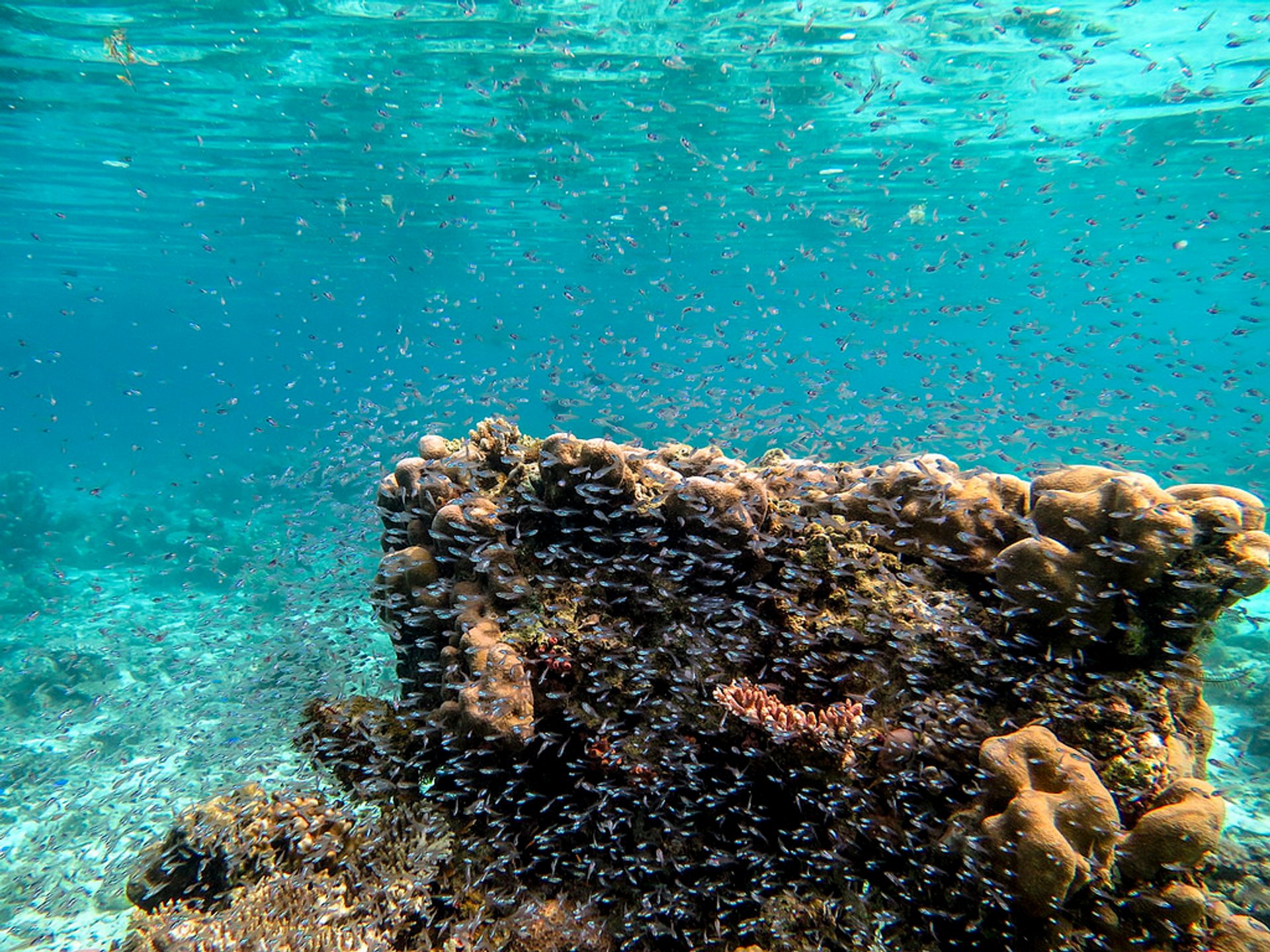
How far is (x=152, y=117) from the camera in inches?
912

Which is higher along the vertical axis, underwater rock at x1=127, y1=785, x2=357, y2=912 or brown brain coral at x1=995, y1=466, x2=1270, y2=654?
brown brain coral at x1=995, y1=466, x2=1270, y2=654

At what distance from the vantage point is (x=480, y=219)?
3709cm

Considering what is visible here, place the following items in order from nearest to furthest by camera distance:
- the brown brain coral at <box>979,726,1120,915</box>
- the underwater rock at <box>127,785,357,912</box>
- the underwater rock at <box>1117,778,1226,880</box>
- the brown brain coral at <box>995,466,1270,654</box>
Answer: the brown brain coral at <box>979,726,1120,915</box> < the underwater rock at <box>1117,778,1226,880</box> < the brown brain coral at <box>995,466,1270,654</box> < the underwater rock at <box>127,785,357,912</box>

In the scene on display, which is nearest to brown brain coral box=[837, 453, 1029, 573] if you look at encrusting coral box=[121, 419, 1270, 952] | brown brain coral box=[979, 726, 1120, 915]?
encrusting coral box=[121, 419, 1270, 952]

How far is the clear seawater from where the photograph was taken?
1191 cm

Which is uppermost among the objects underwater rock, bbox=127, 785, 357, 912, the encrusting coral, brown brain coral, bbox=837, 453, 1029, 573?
brown brain coral, bbox=837, 453, 1029, 573

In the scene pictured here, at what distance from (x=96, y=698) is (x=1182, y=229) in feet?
170

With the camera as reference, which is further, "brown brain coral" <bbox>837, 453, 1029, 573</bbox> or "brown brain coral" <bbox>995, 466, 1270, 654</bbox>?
"brown brain coral" <bbox>837, 453, 1029, 573</bbox>

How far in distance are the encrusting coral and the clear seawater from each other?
162cm

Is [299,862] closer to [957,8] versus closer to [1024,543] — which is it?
[1024,543]

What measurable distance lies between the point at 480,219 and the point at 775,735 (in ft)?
127

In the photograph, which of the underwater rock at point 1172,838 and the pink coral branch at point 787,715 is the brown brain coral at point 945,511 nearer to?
the pink coral branch at point 787,715

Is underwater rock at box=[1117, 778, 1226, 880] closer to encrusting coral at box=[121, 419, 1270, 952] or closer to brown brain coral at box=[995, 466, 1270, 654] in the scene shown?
encrusting coral at box=[121, 419, 1270, 952]

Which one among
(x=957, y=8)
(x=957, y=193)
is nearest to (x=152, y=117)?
(x=957, y=8)
